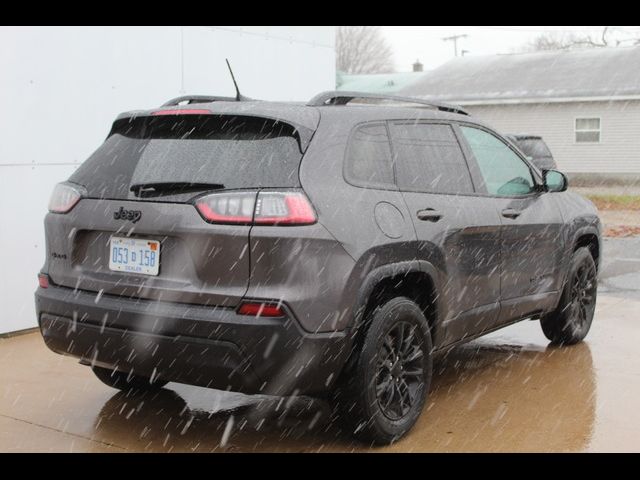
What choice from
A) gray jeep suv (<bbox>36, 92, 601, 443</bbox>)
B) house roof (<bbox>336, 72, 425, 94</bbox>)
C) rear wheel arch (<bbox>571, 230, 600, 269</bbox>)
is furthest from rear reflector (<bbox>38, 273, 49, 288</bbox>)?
house roof (<bbox>336, 72, 425, 94</bbox>)

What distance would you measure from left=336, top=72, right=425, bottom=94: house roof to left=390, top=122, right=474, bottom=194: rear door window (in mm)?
32551

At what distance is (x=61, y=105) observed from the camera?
22.8ft

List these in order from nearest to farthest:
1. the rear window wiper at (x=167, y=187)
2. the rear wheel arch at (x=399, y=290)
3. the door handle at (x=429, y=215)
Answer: the rear window wiper at (x=167, y=187)
the rear wheel arch at (x=399, y=290)
the door handle at (x=429, y=215)

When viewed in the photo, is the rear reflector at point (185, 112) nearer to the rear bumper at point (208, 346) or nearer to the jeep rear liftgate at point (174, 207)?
the jeep rear liftgate at point (174, 207)

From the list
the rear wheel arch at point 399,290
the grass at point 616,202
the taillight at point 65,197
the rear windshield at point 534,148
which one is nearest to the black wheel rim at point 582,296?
the rear wheel arch at point 399,290

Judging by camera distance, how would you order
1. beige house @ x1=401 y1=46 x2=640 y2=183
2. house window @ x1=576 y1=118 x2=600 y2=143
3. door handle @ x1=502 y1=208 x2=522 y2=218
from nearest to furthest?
door handle @ x1=502 y1=208 x2=522 y2=218, beige house @ x1=401 y1=46 x2=640 y2=183, house window @ x1=576 y1=118 x2=600 y2=143

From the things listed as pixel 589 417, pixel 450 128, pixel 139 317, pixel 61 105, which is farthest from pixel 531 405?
pixel 61 105

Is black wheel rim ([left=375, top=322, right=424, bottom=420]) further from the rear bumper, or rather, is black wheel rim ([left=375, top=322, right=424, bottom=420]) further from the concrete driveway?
the rear bumper

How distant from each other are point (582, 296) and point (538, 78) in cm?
2506

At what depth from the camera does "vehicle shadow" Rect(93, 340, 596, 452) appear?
176 inches

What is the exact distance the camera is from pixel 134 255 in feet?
13.4

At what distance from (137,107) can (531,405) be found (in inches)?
174

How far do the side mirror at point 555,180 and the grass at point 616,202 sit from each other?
15.7 m

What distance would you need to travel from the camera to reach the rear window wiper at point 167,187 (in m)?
3.98
